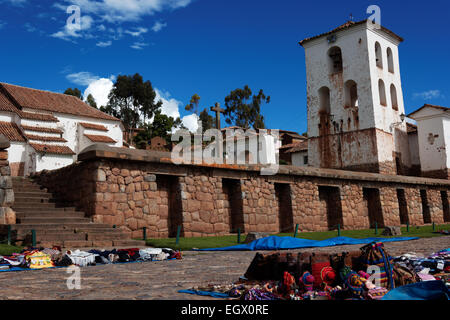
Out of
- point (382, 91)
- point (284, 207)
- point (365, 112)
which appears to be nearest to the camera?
point (284, 207)

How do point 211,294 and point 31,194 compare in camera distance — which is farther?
point 31,194

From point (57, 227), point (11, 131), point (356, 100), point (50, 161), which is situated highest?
point (356, 100)

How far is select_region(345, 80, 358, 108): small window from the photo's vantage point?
95.7 feet

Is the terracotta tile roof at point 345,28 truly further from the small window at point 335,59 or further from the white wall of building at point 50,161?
the white wall of building at point 50,161

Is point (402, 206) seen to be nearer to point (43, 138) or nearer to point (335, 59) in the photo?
point (335, 59)

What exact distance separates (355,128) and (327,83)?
3702mm

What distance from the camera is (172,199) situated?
12727 millimetres

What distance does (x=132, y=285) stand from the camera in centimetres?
455

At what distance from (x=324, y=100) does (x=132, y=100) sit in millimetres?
30244

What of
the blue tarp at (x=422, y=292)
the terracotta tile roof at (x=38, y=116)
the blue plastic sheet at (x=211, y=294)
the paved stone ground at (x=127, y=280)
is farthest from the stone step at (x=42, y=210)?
the terracotta tile roof at (x=38, y=116)

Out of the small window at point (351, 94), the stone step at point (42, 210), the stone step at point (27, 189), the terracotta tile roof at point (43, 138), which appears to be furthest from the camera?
the small window at point (351, 94)

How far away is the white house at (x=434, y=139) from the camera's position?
2870 centimetres

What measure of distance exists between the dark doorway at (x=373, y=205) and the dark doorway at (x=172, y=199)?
1035cm

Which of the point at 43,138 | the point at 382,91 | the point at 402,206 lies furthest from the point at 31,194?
the point at 382,91
